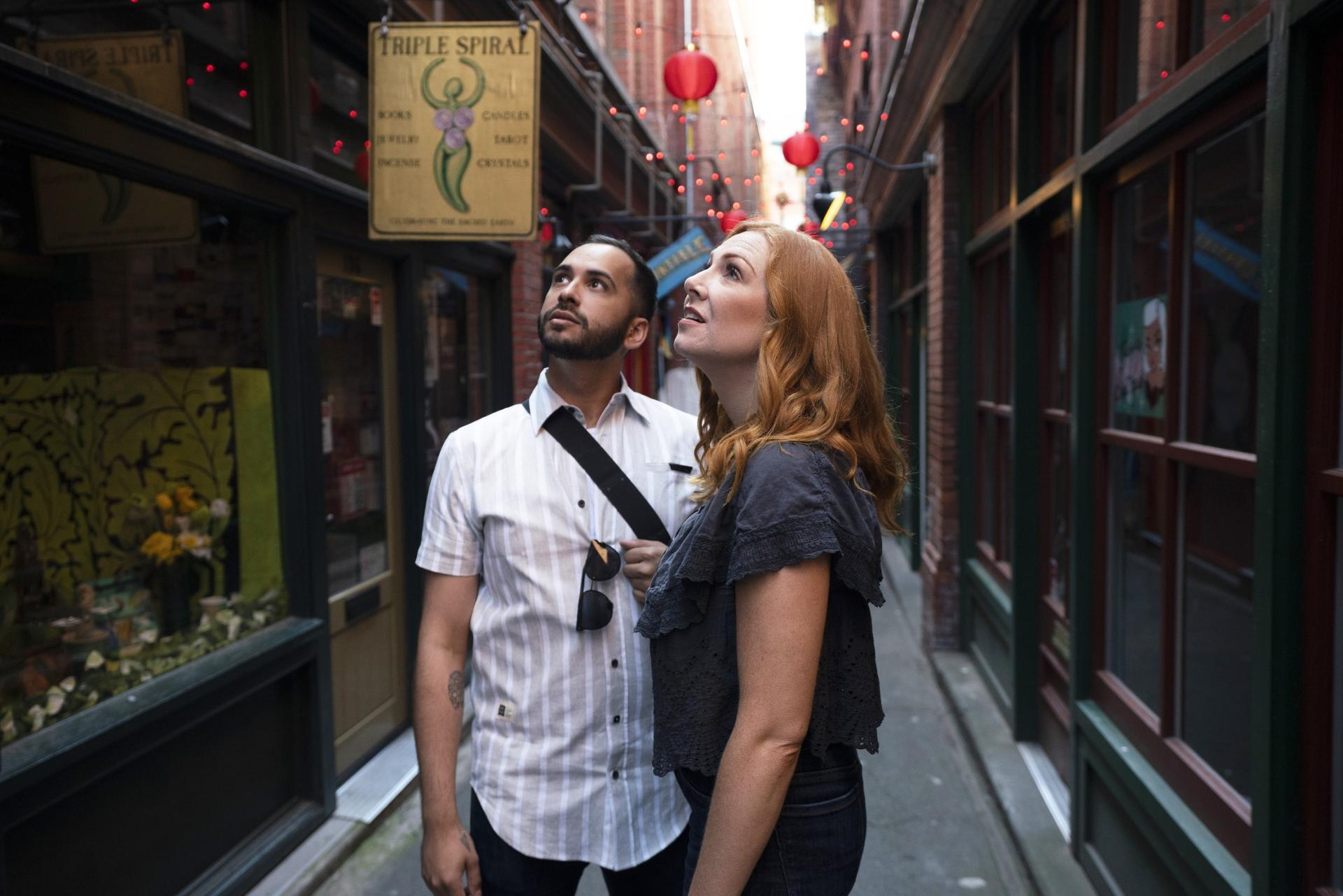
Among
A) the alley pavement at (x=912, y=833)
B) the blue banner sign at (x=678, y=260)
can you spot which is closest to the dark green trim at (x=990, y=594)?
the alley pavement at (x=912, y=833)

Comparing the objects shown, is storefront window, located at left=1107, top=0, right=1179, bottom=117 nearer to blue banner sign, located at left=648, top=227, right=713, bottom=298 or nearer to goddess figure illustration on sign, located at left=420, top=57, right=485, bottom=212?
goddess figure illustration on sign, located at left=420, top=57, right=485, bottom=212

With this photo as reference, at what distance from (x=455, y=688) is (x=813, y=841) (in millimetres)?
904

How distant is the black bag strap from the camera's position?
7.25ft

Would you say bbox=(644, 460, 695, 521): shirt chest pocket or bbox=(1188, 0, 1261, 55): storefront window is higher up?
bbox=(1188, 0, 1261, 55): storefront window

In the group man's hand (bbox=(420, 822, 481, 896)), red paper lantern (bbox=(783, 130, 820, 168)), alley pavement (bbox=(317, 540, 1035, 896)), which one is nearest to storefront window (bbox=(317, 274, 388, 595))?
alley pavement (bbox=(317, 540, 1035, 896))

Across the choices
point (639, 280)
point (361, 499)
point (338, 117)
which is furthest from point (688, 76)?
point (639, 280)

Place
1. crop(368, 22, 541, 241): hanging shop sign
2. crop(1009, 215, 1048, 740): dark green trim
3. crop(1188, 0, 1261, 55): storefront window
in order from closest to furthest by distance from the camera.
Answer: crop(1188, 0, 1261, 55): storefront window
crop(368, 22, 541, 241): hanging shop sign
crop(1009, 215, 1048, 740): dark green trim

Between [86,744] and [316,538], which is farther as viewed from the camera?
[316,538]

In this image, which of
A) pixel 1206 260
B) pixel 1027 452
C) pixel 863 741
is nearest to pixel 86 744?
pixel 863 741

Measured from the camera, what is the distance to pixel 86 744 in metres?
3.00

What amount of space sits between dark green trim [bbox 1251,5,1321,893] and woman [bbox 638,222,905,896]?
3.11ft

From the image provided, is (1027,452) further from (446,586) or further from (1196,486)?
(446,586)

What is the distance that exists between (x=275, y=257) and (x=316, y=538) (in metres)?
1.21

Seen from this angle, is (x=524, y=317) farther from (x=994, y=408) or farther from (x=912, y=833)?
(x=912, y=833)
